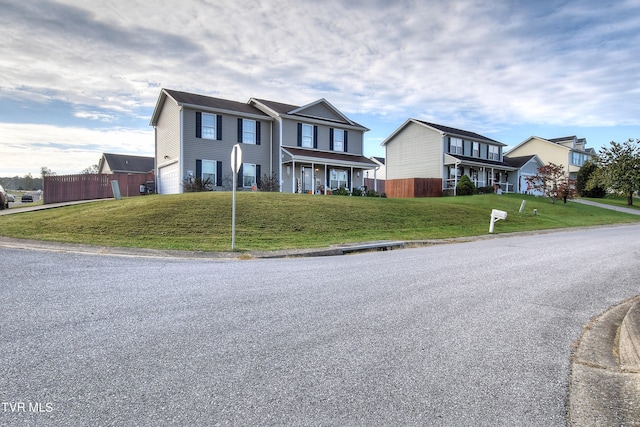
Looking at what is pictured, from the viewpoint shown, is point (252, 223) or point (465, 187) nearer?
point (252, 223)

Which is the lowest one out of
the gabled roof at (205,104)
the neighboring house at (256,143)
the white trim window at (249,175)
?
the white trim window at (249,175)

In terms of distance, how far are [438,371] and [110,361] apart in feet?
9.62

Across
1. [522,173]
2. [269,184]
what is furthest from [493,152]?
[269,184]

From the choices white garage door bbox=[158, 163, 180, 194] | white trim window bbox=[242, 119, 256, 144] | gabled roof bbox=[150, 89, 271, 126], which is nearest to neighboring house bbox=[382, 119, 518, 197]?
white trim window bbox=[242, 119, 256, 144]

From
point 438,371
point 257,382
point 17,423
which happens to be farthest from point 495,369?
point 17,423

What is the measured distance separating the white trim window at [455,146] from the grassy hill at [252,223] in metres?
18.7

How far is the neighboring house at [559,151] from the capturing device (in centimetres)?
5469

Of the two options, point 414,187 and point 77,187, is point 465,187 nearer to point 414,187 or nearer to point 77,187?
point 414,187

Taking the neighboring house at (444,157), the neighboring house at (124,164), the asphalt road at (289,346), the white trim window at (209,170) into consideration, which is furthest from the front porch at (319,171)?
the neighboring house at (124,164)

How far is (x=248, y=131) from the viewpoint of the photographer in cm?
2794

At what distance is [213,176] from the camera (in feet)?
86.4

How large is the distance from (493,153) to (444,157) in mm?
9668

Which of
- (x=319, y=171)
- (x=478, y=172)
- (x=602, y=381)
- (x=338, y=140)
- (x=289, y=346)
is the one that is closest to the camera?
(x=602, y=381)

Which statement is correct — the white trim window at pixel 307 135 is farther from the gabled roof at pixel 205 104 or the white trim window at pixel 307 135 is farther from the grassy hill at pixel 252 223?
the grassy hill at pixel 252 223
